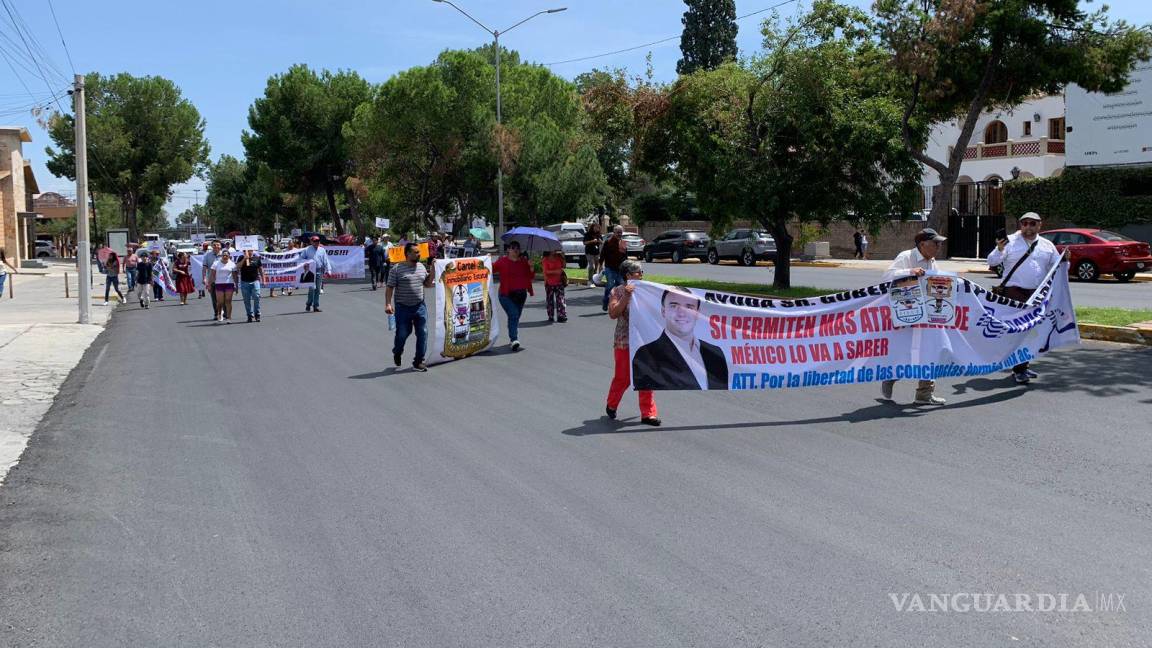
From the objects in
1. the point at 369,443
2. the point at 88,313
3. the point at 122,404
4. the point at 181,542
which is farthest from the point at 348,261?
the point at 181,542

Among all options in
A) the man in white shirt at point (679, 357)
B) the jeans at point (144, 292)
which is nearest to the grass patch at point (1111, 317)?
the man in white shirt at point (679, 357)

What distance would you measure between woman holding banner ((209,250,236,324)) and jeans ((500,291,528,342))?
849 cm

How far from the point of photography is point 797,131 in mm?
22031

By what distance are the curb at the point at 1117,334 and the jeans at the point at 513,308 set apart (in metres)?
8.10

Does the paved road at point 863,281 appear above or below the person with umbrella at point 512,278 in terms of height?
below

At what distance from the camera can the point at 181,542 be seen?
6.08 m

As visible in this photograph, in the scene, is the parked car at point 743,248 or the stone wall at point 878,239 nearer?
the parked car at point 743,248

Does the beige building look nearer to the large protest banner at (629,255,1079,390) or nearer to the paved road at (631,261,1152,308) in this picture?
the paved road at (631,261,1152,308)

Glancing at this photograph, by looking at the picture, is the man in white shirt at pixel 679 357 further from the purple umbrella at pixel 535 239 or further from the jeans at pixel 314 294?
the jeans at pixel 314 294

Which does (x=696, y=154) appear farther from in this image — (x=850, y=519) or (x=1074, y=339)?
(x=850, y=519)

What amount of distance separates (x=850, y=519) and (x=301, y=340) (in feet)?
43.0

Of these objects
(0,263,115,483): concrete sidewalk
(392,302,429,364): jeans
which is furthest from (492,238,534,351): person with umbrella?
(0,263,115,483): concrete sidewalk

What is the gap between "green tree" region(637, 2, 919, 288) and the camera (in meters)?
21.0

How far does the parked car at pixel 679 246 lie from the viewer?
46.1 meters
